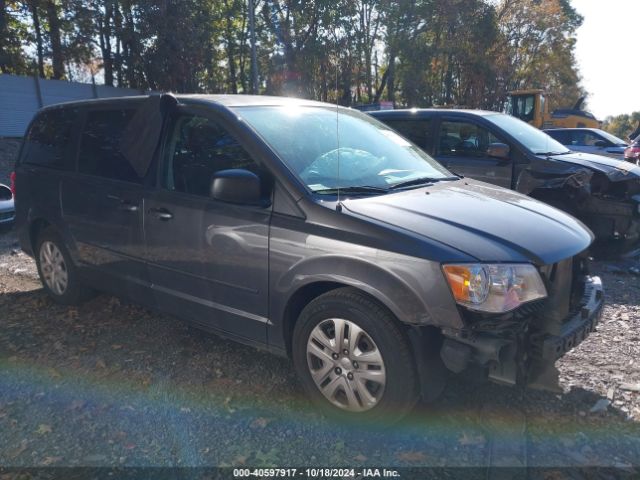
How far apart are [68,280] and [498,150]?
191 inches

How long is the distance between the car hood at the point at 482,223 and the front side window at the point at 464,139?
10.8 ft

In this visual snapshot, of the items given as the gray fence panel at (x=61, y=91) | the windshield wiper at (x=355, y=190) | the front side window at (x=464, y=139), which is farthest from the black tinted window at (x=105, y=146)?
the gray fence panel at (x=61, y=91)

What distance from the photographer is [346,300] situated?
279 cm

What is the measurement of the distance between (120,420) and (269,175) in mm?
1680

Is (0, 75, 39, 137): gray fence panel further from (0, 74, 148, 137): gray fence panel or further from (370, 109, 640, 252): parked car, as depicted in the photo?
(370, 109, 640, 252): parked car

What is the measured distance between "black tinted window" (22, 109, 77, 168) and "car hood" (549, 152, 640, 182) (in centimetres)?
528

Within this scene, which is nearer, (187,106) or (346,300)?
(346,300)

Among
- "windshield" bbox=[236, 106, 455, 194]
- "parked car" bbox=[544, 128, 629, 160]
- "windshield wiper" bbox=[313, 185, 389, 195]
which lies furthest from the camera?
"parked car" bbox=[544, 128, 629, 160]

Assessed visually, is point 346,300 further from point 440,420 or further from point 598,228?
point 598,228

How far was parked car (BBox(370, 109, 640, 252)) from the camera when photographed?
6.06 meters

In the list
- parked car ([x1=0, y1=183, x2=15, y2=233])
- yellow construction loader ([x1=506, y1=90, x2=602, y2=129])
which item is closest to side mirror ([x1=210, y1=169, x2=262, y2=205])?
parked car ([x1=0, y1=183, x2=15, y2=233])

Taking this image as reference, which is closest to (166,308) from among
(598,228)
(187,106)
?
(187,106)

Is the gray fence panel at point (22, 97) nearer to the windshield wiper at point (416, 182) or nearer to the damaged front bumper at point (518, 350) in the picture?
the windshield wiper at point (416, 182)

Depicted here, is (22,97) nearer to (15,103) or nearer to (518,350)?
(15,103)
